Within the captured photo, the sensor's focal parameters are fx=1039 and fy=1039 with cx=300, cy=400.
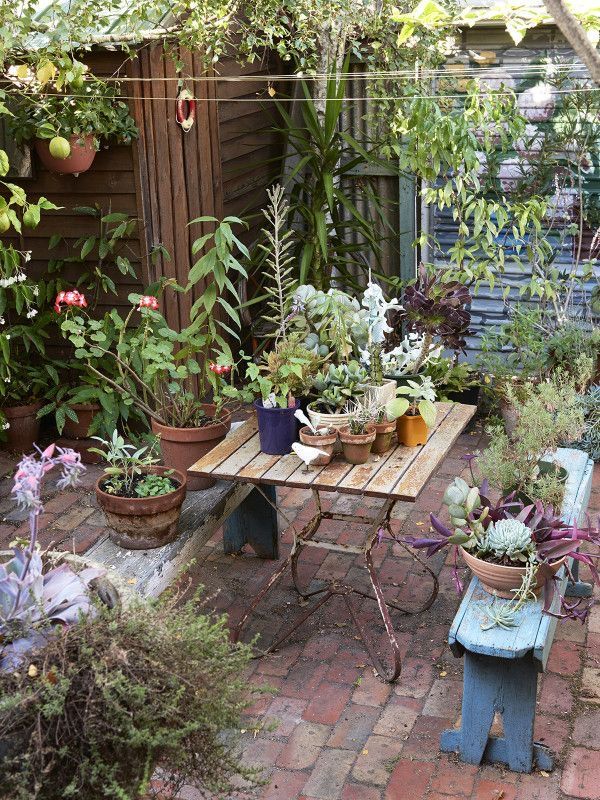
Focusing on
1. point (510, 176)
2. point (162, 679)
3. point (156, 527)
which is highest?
point (510, 176)

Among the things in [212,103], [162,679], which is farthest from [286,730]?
[212,103]

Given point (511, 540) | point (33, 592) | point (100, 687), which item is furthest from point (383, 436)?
point (100, 687)

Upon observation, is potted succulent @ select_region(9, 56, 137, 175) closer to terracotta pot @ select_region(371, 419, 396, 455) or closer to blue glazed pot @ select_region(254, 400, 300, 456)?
blue glazed pot @ select_region(254, 400, 300, 456)

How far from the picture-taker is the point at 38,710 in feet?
6.89

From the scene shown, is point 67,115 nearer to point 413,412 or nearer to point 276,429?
point 276,429

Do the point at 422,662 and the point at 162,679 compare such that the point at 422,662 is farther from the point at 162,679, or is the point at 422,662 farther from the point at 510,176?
the point at 510,176

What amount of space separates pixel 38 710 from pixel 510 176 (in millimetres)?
5388

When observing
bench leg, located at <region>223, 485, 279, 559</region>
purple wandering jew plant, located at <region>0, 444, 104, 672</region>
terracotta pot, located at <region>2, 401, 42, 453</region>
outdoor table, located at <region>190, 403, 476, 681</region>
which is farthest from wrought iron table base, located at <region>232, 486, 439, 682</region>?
terracotta pot, located at <region>2, 401, 42, 453</region>

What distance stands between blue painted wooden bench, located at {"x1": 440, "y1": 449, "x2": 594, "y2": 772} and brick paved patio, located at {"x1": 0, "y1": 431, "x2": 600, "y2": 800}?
0.22ft

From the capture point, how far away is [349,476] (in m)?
3.82

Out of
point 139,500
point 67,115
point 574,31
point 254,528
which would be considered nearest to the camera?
point 574,31

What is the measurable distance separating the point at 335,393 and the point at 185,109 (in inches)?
111

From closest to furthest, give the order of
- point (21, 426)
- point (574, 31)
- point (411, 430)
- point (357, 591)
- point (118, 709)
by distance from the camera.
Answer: point (574, 31)
point (118, 709)
point (411, 430)
point (357, 591)
point (21, 426)

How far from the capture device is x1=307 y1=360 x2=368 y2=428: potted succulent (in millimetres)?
3930
